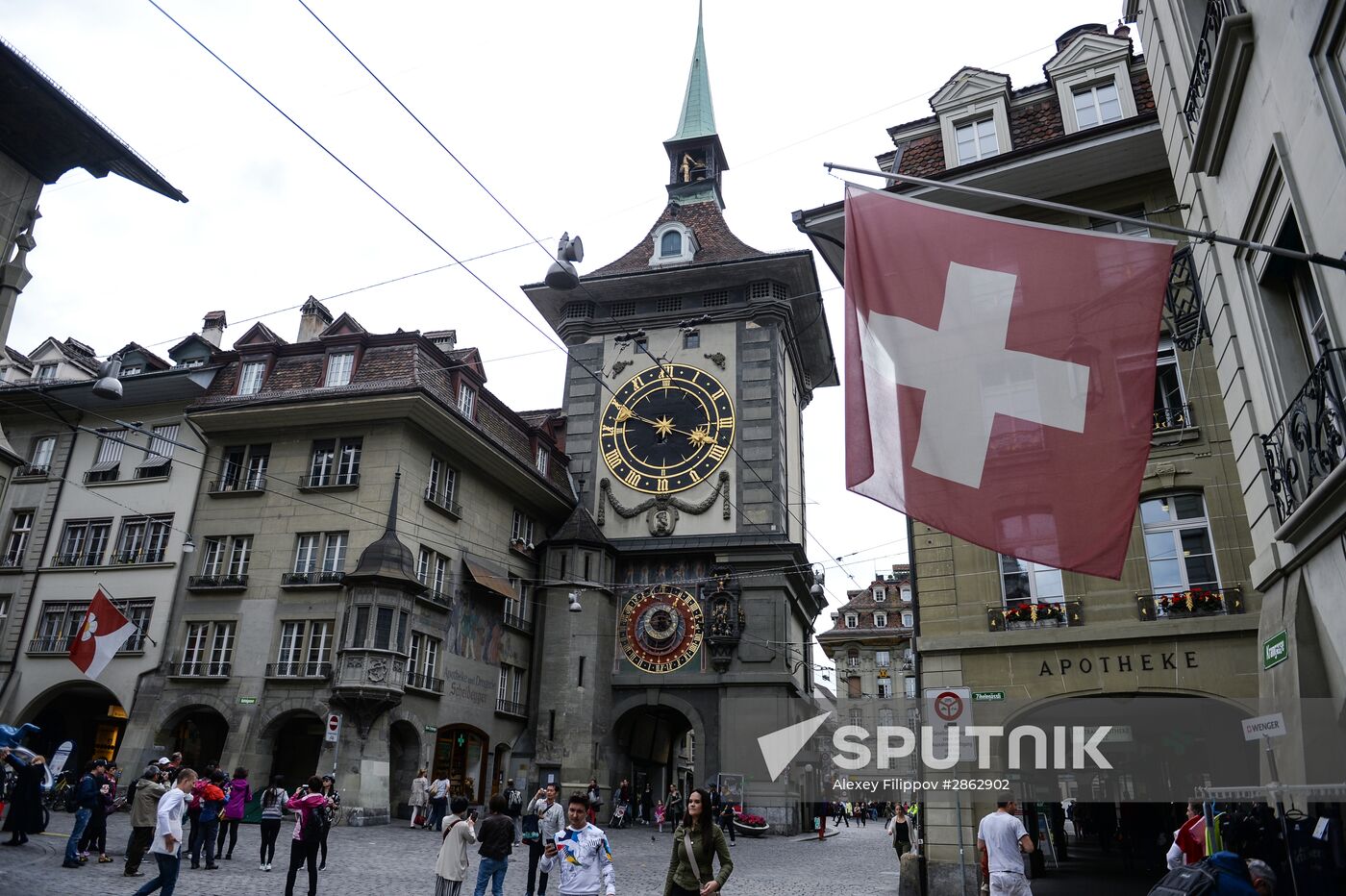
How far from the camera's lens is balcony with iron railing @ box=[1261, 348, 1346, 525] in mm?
7523

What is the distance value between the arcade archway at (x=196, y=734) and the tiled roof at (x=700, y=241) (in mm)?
22275

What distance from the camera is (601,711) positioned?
1331 inches

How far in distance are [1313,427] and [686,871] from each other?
675 centimetres

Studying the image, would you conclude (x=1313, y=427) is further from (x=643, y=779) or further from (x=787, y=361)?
(x=643, y=779)

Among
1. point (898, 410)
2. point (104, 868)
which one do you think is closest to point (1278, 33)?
point (898, 410)

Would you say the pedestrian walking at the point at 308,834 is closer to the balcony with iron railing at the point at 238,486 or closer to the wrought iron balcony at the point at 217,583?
the wrought iron balcony at the point at 217,583

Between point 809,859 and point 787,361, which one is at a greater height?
point 787,361

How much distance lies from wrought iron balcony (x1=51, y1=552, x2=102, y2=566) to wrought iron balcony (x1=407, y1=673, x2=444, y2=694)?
11837 millimetres

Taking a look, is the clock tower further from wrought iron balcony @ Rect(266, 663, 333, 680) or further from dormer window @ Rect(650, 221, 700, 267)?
wrought iron balcony @ Rect(266, 663, 333, 680)

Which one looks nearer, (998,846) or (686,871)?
(686,871)

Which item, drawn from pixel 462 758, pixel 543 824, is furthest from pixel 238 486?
pixel 543 824

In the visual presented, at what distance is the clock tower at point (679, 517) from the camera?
110ft

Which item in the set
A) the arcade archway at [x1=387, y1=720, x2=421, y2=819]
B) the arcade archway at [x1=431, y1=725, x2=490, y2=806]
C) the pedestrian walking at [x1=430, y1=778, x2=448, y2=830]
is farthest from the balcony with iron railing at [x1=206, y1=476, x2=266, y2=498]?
the pedestrian walking at [x1=430, y1=778, x2=448, y2=830]

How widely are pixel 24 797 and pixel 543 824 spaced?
381 inches
